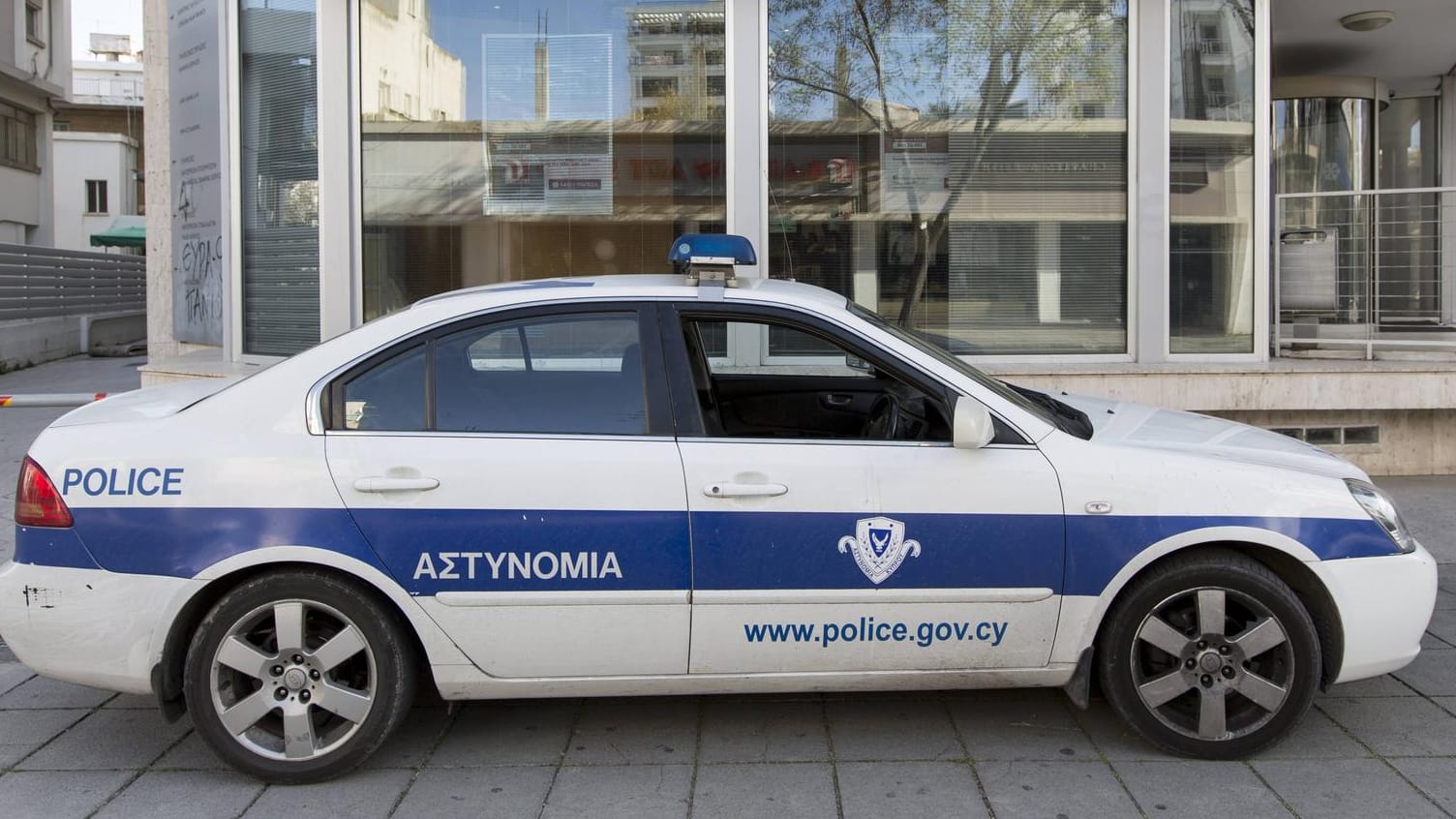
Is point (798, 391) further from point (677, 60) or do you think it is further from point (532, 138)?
point (532, 138)

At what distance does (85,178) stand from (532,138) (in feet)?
172

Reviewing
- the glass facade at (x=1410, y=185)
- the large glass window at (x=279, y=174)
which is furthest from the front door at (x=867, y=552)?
the glass facade at (x=1410, y=185)

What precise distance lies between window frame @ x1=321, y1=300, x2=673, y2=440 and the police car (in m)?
0.01

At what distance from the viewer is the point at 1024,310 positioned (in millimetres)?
8984

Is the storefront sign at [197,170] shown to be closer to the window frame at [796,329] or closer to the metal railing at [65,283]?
the window frame at [796,329]

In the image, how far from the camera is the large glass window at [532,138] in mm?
8938

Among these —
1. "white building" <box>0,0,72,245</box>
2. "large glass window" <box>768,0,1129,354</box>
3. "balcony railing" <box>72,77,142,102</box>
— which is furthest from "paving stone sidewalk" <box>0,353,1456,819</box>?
"balcony railing" <box>72,77,142,102</box>

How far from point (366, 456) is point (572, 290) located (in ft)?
2.89

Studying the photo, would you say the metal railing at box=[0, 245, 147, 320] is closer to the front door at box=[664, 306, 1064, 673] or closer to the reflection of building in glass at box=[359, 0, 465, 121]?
the reflection of building in glass at box=[359, 0, 465, 121]

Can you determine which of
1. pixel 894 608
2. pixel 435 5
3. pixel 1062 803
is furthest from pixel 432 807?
pixel 435 5

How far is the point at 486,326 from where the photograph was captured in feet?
13.6

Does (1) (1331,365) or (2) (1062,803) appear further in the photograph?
(1) (1331,365)

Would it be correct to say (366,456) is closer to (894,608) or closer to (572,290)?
(572,290)

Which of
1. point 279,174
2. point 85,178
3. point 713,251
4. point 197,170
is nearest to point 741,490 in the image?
point 713,251
